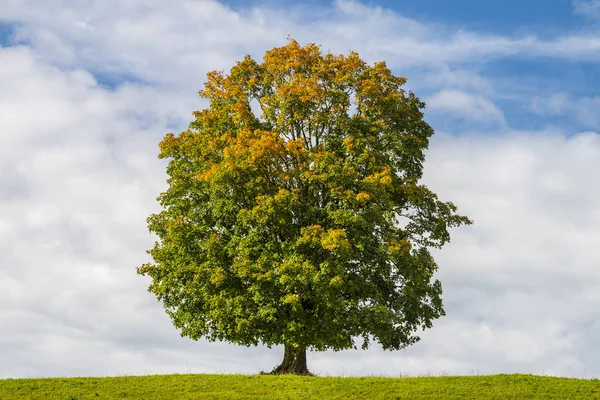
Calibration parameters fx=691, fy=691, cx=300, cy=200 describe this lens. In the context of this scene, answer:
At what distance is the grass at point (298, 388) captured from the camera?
1182 inches

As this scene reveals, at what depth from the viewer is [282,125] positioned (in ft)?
126

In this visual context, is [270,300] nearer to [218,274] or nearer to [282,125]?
[218,274]

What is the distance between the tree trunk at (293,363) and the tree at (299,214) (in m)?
0.09

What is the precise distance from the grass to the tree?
3.09 meters

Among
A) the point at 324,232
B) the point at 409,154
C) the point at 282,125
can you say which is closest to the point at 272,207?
the point at 324,232

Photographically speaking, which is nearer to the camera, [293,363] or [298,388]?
[298,388]

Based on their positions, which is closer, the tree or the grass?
the grass

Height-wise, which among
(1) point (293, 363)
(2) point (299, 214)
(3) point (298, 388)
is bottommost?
(3) point (298, 388)

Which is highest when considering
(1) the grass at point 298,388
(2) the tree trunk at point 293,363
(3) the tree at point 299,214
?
(3) the tree at point 299,214

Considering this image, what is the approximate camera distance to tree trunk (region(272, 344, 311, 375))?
3719 centimetres

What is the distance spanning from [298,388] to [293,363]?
238 inches

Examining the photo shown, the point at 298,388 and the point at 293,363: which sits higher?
the point at 293,363

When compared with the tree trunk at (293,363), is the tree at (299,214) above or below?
above

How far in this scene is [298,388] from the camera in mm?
31344
